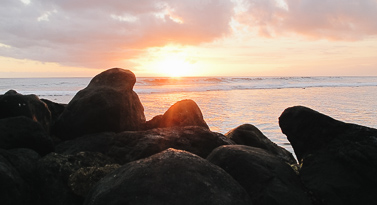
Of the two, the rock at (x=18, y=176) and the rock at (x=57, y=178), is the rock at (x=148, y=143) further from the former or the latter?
the rock at (x=18, y=176)

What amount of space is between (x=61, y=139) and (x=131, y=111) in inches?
66.0

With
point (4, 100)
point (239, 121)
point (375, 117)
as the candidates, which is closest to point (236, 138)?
point (4, 100)

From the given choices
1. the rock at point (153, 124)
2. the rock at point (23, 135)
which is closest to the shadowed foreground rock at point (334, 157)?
the rock at point (153, 124)

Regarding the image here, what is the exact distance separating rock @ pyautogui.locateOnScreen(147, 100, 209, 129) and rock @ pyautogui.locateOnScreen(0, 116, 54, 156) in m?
2.89

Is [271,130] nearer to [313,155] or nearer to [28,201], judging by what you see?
[313,155]

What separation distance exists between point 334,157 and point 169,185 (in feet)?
7.71

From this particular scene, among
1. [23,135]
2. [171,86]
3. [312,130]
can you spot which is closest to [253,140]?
[312,130]

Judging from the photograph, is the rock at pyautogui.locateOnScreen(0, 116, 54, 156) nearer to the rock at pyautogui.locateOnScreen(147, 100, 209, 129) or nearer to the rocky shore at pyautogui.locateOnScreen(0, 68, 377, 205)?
the rocky shore at pyautogui.locateOnScreen(0, 68, 377, 205)

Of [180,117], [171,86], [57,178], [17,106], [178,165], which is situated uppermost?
[17,106]

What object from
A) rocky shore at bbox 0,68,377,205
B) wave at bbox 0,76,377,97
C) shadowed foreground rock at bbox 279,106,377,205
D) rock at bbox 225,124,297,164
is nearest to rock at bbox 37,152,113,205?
rocky shore at bbox 0,68,377,205

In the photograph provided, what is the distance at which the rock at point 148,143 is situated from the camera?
4938 millimetres

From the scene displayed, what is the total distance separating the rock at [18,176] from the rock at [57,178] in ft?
0.36

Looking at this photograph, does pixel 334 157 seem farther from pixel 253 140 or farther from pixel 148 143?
pixel 148 143

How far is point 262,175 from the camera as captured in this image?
3518mm
